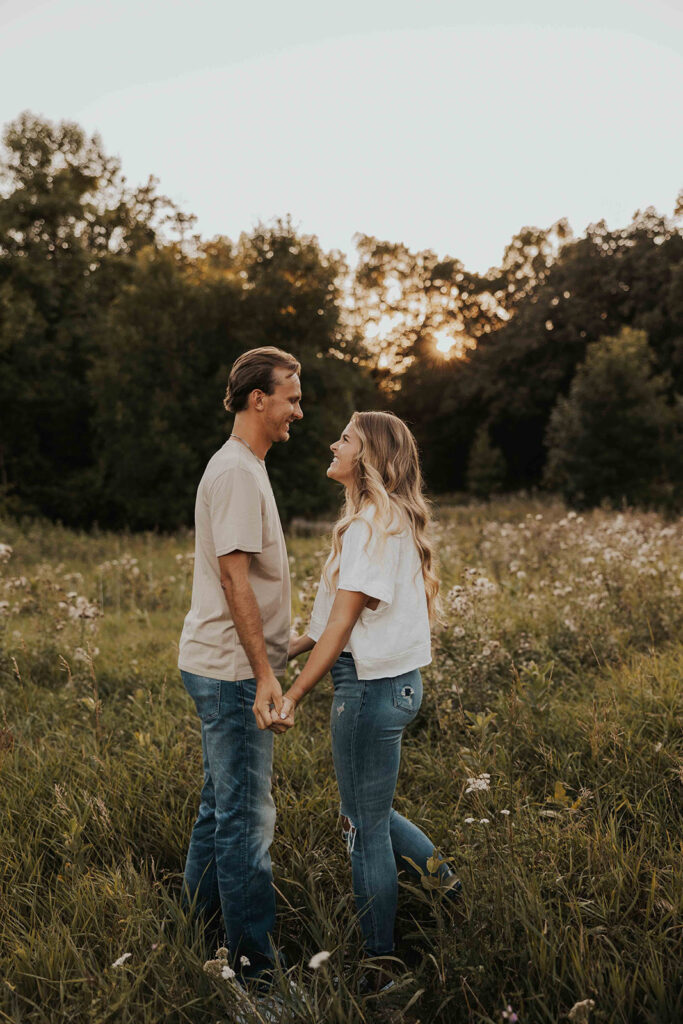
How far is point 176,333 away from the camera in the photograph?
Answer: 18.8 meters

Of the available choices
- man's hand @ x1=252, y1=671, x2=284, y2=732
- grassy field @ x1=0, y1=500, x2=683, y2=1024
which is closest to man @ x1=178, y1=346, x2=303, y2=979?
man's hand @ x1=252, y1=671, x2=284, y2=732

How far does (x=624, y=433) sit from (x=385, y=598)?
2021 centimetres

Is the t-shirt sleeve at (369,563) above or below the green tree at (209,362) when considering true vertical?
below

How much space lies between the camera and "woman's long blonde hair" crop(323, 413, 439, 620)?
2.60 m

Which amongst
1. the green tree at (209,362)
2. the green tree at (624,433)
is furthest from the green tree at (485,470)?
the green tree at (209,362)

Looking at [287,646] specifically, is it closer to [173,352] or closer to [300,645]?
[300,645]

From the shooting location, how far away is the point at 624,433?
20.8 meters

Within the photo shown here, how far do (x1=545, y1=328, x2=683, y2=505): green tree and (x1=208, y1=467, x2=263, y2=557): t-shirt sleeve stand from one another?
19.3m

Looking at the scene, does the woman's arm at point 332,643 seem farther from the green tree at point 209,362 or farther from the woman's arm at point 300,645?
the green tree at point 209,362

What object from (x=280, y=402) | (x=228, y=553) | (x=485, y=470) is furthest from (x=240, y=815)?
A: (x=485, y=470)

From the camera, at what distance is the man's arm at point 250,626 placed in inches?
95.5

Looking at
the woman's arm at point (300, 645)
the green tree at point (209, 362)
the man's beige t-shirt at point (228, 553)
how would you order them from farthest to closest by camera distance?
the green tree at point (209, 362) < the woman's arm at point (300, 645) < the man's beige t-shirt at point (228, 553)

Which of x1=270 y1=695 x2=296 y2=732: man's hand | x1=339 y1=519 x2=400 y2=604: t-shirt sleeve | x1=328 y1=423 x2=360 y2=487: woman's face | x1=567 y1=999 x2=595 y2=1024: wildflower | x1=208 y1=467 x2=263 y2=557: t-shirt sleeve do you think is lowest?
x1=567 y1=999 x2=595 y2=1024: wildflower

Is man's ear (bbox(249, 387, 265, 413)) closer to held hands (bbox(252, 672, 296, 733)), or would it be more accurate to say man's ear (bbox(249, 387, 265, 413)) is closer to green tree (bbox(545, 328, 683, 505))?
held hands (bbox(252, 672, 296, 733))
